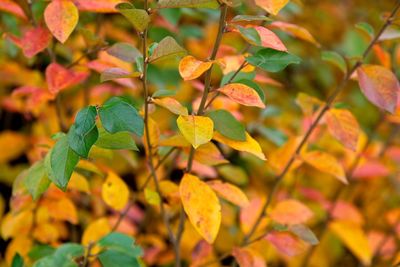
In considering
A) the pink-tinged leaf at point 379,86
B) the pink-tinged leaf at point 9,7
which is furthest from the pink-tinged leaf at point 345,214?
the pink-tinged leaf at point 9,7

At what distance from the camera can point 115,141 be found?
85 centimetres

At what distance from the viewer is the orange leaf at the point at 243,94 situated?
32.3 inches

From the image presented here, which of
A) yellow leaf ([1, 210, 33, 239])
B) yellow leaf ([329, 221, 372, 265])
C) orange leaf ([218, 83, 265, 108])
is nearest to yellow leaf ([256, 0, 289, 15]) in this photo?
orange leaf ([218, 83, 265, 108])

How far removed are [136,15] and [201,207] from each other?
1.03ft

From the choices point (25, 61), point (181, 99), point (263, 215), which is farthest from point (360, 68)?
point (25, 61)

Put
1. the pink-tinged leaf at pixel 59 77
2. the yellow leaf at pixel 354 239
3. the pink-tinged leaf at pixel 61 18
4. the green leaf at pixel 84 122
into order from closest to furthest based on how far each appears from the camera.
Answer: the green leaf at pixel 84 122 → the pink-tinged leaf at pixel 61 18 → the pink-tinged leaf at pixel 59 77 → the yellow leaf at pixel 354 239

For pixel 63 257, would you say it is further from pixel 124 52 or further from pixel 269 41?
pixel 269 41

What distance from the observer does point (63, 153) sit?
816 millimetres

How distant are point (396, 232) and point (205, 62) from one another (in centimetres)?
112

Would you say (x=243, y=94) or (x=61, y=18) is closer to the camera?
(x=243, y=94)

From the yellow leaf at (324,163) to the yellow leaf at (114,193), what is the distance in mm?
390

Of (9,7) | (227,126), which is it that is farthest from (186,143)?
(9,7)

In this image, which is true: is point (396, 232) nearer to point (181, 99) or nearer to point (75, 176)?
point (181, 99)

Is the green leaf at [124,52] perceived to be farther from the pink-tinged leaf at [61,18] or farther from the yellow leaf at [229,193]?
the yellow leaf at [229,193]
